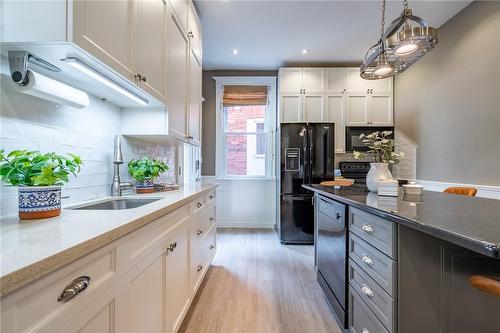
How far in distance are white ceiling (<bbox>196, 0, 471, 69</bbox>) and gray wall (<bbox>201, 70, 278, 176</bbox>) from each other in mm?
381

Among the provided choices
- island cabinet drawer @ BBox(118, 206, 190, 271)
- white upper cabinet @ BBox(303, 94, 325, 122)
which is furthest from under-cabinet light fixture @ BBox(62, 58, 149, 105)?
white upper cabinet @ BBox(303, 94, 325, 122)

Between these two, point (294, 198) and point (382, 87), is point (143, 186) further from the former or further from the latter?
point (382, 87)

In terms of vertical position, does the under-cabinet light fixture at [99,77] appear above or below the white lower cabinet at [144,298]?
above

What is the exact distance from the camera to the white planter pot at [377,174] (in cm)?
177

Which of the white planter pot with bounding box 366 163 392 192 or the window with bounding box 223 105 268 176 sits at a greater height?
the window with bounding box 223 105 268 176

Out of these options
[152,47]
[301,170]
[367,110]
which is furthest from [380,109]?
[152,47]

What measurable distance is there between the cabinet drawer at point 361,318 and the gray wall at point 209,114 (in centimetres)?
341

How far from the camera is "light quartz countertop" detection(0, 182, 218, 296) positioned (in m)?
0.48

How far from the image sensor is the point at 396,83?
13.3 feet

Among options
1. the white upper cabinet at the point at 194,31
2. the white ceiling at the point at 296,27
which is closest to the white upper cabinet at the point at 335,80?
the white ceiling at the point at 296,27

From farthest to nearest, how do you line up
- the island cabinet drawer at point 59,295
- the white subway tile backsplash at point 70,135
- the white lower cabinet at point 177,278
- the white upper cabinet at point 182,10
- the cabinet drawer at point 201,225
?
the white upper cabinet at point 182,10
the cabinet drawer at point 201,225
the white lower cabinet at point 177,278
the white subway tile backsplash at point 70,135
the island cabinet drawer at point 59,295

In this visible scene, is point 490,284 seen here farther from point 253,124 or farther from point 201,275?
point 253,124

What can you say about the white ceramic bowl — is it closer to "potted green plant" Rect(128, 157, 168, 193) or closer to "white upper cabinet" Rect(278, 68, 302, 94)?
"potted green plant" Rect(128, 157, 168, 193)

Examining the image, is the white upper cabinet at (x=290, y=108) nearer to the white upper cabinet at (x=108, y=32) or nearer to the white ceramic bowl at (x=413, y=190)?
the white ceramic bowl at (x=413, y=190)
